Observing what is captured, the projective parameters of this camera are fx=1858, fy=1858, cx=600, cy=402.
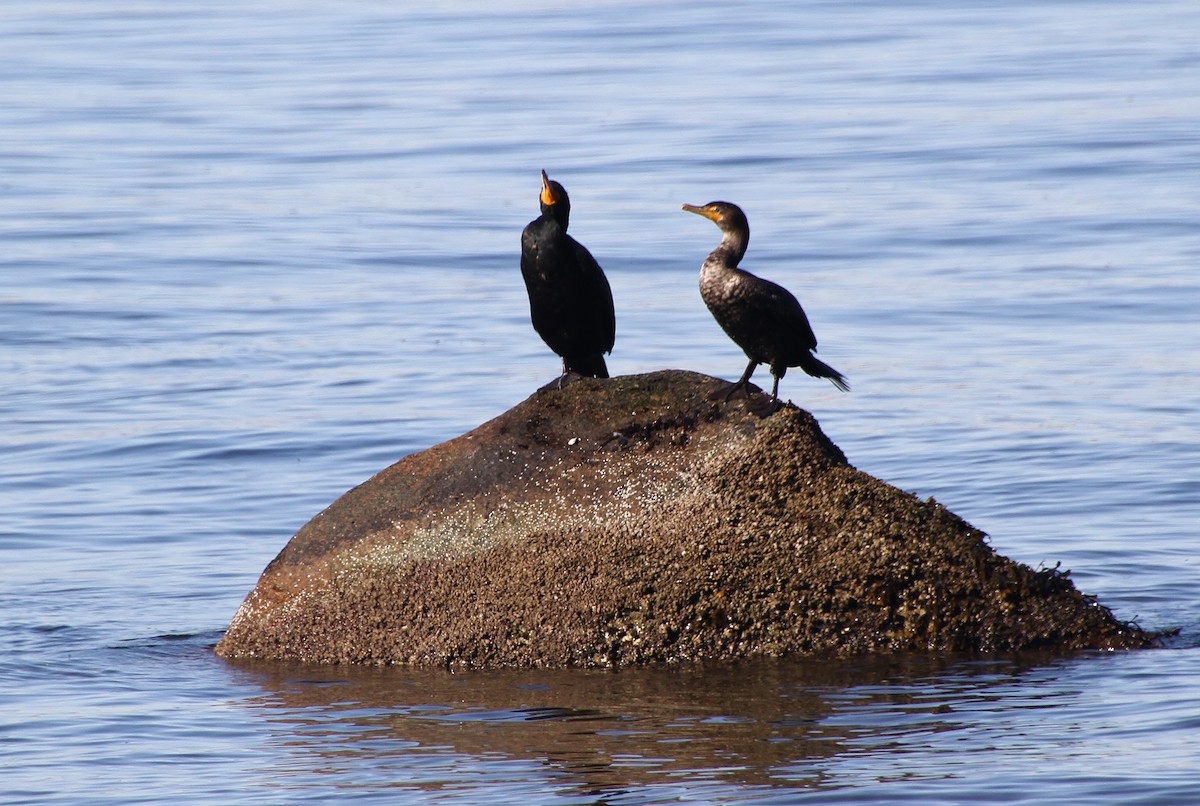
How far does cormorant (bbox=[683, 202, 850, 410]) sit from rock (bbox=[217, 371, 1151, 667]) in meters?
0.22

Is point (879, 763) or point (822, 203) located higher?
point (822, 203)

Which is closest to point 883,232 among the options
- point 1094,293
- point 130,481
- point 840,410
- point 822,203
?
point 822,203

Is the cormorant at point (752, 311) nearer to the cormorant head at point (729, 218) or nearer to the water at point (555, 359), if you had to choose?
the cormorant head at point (729, 218)

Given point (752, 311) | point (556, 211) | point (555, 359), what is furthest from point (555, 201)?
point (555, 359)

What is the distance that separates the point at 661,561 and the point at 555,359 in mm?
5961

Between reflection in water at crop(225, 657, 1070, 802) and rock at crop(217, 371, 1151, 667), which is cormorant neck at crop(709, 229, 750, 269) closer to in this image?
rock at crop(217, 371, 1151, 667)

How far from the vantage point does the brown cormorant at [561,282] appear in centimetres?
744

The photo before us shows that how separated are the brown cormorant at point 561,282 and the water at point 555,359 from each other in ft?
5.18

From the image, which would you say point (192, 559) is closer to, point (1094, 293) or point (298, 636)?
point (298, 636)

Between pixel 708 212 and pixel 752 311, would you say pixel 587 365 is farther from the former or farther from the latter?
pixel 752 311

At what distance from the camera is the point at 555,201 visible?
7426 millimetres

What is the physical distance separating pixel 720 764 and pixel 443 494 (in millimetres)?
1655

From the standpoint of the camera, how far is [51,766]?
236 inches

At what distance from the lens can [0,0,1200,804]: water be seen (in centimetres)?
598
